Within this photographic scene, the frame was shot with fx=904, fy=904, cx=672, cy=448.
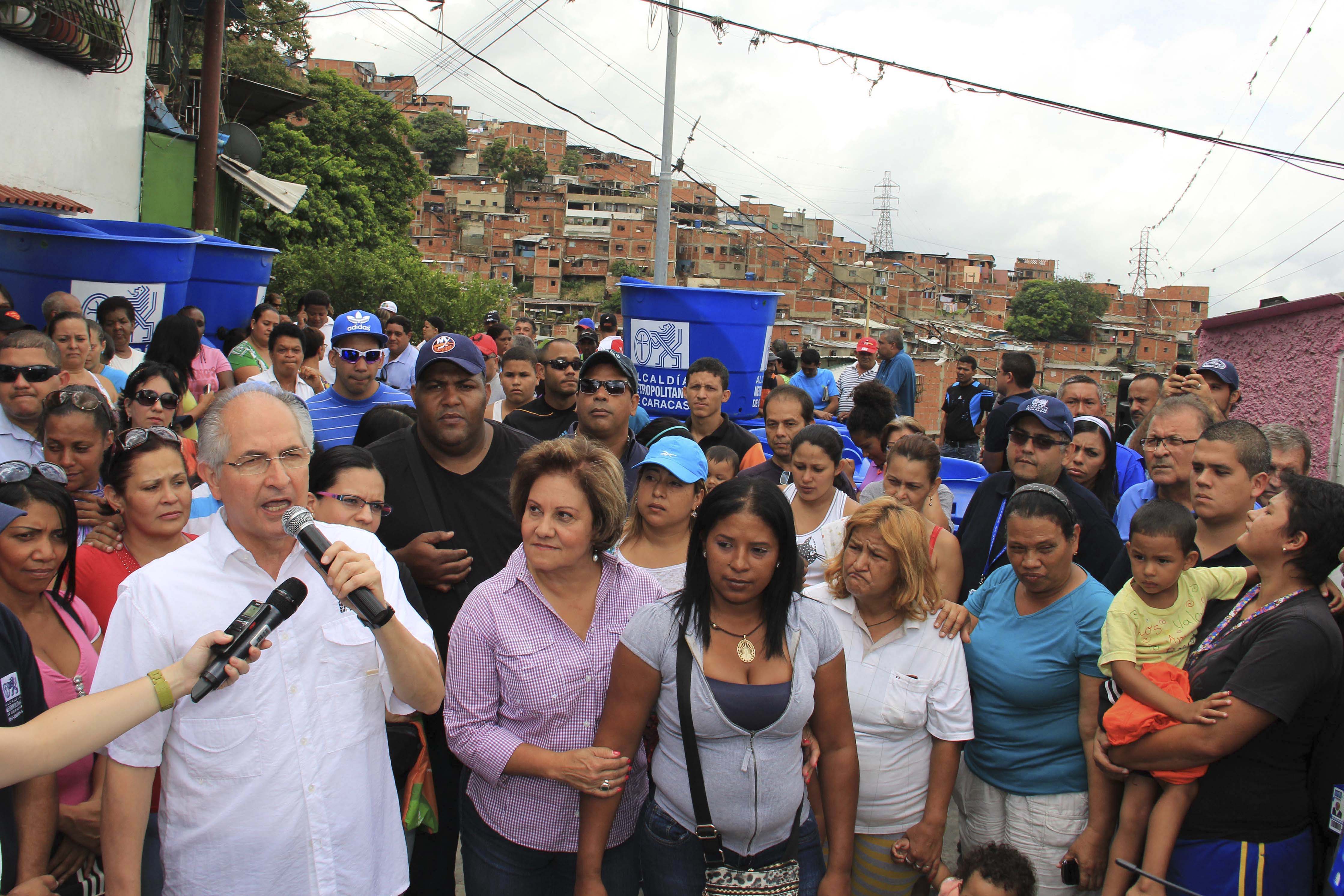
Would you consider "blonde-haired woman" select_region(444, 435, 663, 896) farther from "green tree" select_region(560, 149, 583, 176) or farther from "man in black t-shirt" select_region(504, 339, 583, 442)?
"green tree" select_region(560, 149, 583, 176)

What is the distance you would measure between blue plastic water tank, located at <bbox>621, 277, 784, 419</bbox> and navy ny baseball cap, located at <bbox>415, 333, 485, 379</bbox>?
9.16 feet

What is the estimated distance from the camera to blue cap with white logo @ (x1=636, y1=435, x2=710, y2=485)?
3432 mm

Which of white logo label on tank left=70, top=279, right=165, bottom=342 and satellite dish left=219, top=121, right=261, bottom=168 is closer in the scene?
white logo label on tank left=70, top=279, right=165, bottom=342

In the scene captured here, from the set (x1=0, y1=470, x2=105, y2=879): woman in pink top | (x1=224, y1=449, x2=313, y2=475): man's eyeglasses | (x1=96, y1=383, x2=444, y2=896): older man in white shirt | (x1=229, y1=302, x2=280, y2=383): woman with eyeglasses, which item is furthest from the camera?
(x1=229, y1=302, x2=280, y2=383): woman with eyeglasses

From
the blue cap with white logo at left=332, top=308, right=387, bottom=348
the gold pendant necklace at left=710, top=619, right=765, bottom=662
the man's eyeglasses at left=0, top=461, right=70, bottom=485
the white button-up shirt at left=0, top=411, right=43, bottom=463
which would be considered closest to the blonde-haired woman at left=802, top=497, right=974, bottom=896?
the gold pendant necklace at left=710, top=619, right=765, bottom=662

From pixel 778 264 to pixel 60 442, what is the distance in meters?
83.4

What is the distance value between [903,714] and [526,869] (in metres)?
1.33

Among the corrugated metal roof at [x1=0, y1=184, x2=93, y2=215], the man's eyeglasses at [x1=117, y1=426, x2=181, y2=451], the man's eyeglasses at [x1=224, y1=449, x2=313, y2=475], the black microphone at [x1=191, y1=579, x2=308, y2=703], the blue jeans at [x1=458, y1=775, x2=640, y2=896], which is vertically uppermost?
the corrugated metal roof at [x1=0, y1=184, x2=93, y2=215]

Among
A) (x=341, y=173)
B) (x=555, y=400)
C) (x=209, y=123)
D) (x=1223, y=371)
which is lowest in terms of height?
(x=555, y=400)

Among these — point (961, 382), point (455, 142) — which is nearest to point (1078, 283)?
point (455, 142)

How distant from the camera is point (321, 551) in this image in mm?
2100

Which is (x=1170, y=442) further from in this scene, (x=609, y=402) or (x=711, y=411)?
(x=609, y=402)

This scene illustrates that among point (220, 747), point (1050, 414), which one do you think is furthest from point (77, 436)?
point (1050, 414)

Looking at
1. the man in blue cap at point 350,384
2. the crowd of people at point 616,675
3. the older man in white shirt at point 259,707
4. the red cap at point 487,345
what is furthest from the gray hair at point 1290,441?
the red cap at point 487,345
